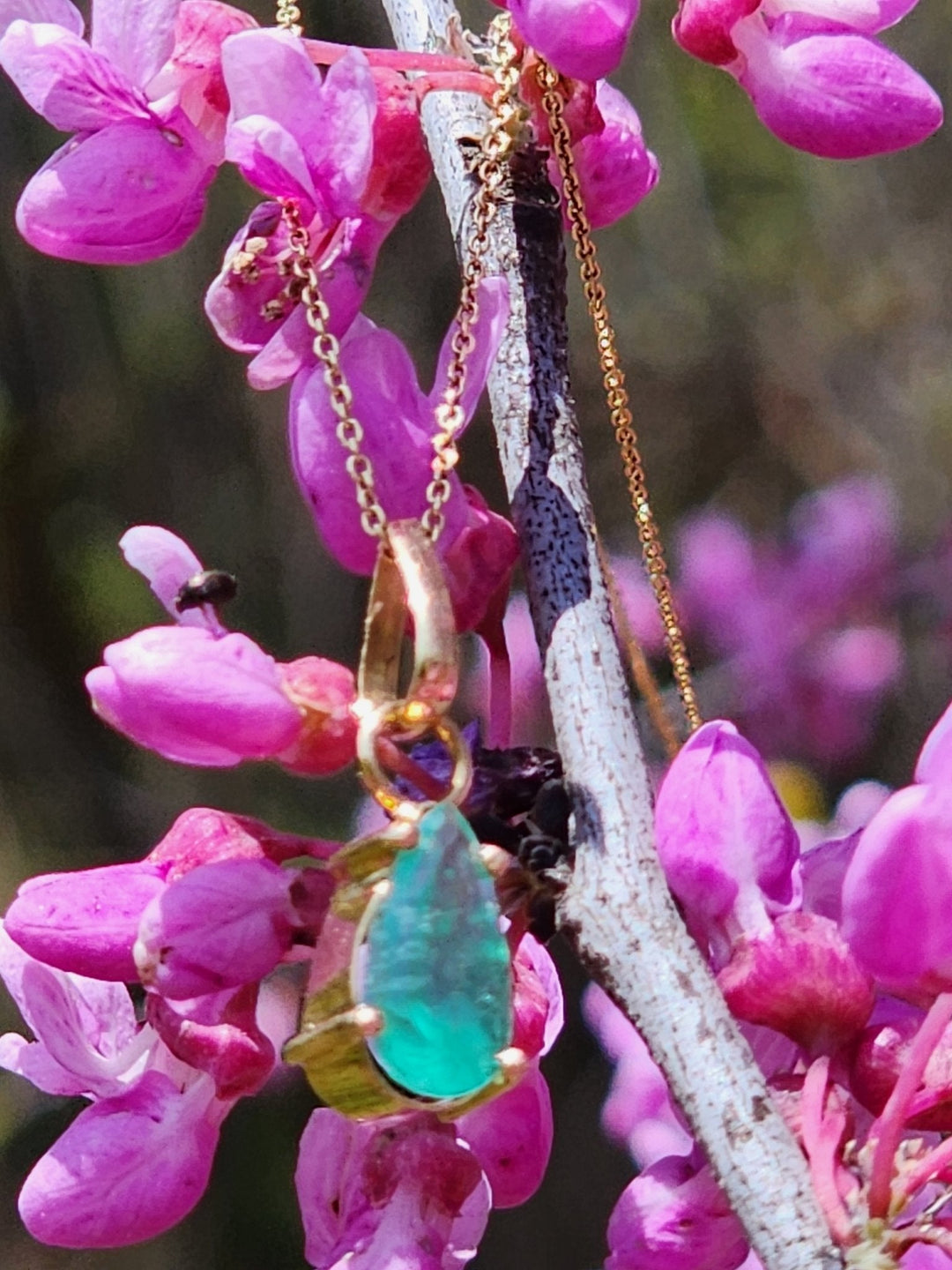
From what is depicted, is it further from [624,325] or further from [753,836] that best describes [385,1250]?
[624,325]

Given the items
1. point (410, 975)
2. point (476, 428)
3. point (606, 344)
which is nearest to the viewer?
point (410, 975)

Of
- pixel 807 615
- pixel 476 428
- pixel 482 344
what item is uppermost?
pixel 482 344

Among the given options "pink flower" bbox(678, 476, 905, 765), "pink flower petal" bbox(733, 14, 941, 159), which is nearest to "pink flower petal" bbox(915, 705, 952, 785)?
"pink flower petal" bbox(733, 14, 941, 159)

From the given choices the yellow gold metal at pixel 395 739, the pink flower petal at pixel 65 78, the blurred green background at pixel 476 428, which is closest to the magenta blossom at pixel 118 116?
the pink flower petal at pixel 65 78

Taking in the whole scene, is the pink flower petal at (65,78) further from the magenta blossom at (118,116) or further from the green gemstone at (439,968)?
the green gemstone at (439,968)

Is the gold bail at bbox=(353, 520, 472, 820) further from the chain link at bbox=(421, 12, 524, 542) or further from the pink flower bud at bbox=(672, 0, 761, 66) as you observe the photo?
the pink flower bud at bbox=(672, 0, 761, 66)

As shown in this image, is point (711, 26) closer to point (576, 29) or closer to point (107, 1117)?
point (576, 29)

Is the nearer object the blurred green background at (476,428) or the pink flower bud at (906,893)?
the pink flower bud at (906,893)

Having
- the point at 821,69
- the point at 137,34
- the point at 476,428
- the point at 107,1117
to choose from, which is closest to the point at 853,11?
the point at 821,69
